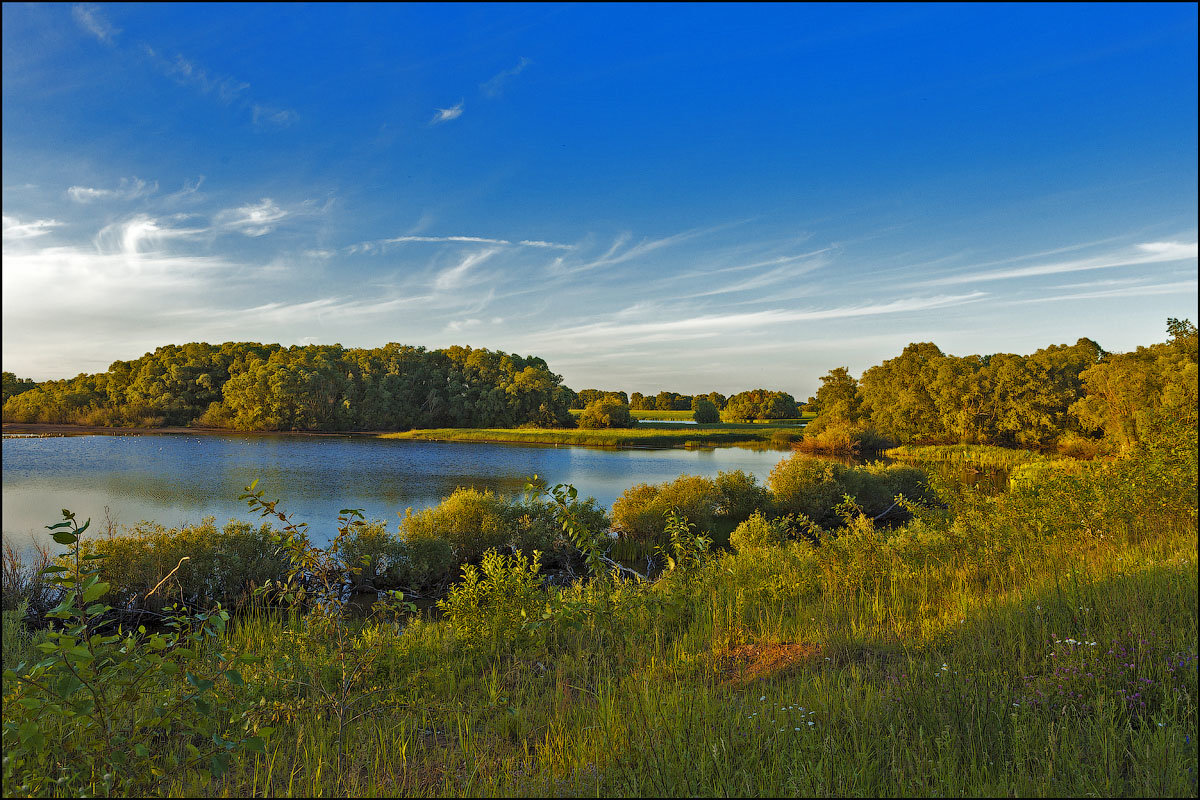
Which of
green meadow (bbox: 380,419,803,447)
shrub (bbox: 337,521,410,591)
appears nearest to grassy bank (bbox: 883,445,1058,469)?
green meadow (bbox: 380,419,803,447)

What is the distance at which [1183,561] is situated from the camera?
191 inches

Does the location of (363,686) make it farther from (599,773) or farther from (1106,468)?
(1106,468)

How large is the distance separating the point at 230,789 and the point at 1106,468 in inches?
411

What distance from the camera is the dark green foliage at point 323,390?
58.7 m

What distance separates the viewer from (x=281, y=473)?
29.6 m

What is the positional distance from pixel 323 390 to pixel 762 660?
7406 cm

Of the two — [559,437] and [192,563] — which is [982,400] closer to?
[559,437]

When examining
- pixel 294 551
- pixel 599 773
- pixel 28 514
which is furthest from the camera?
pixel 28 514

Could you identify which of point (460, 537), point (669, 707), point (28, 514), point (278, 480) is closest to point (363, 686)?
point (669, 707)

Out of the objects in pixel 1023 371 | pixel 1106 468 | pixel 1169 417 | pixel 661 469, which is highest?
pixel 1023 371

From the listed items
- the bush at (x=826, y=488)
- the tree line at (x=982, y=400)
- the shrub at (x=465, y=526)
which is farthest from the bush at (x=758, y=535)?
the tree line at (x=982, y=400)

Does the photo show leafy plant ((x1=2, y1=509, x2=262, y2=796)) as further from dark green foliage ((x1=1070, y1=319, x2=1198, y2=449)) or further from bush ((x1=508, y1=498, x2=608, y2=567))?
bush ((x1=508, y1=498, x2=608, y2=567))

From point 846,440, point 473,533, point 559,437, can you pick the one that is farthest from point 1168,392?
point 559,437

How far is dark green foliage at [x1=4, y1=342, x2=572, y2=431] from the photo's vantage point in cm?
5872
